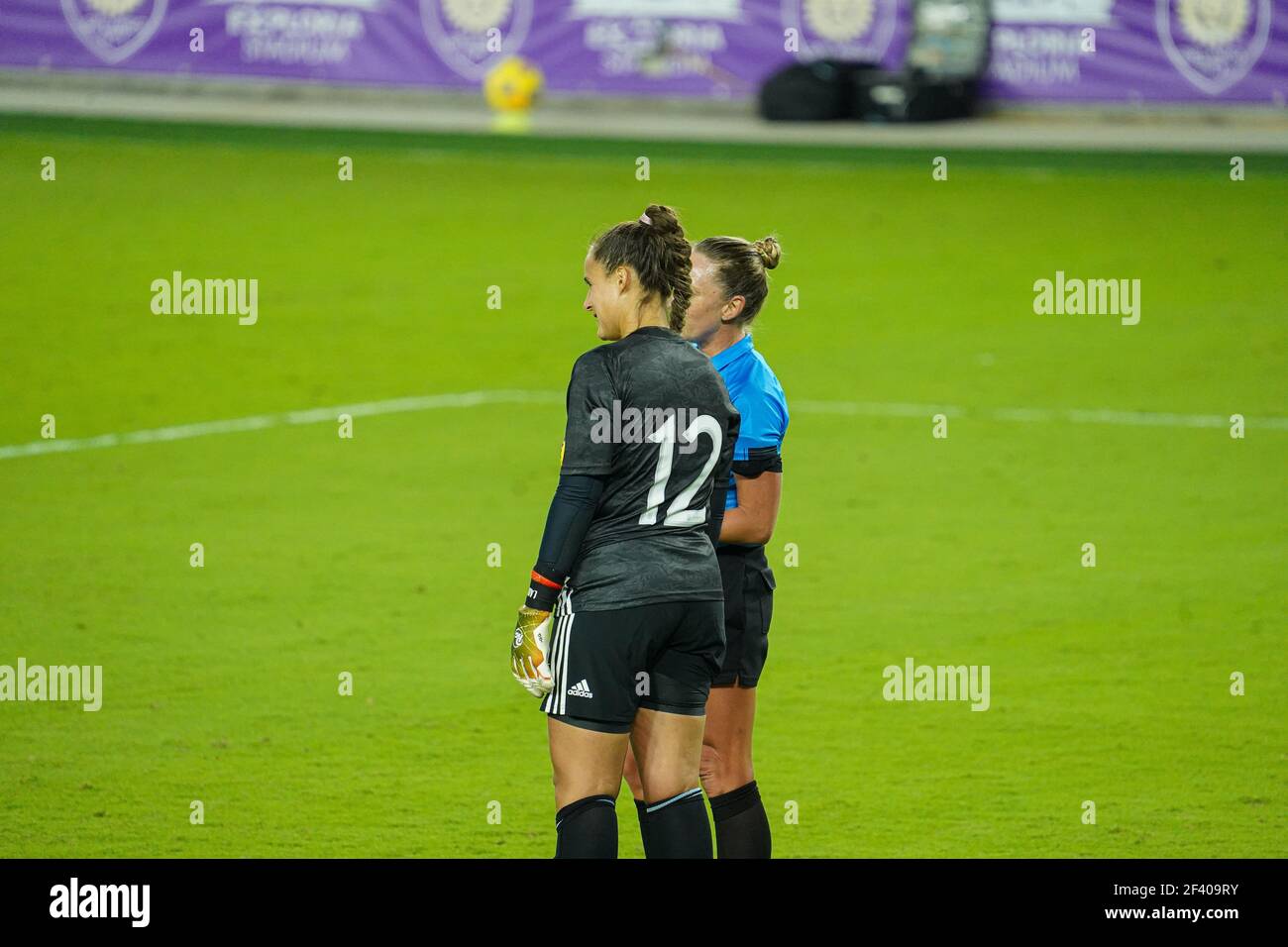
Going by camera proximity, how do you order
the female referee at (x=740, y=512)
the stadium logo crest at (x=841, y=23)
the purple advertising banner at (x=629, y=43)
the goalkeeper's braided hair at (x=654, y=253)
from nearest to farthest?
the goalkeeper's braided hair at (x=654, y=253), the female referee at (x=740, y=512), the purple advertising banner at (x=629, y=43), the stadium logo crest at (x=841, y=23)

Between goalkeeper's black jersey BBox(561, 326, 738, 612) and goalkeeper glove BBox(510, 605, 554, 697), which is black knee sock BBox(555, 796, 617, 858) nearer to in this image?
goalkeeper glove BBox(510, 605, 554, 697)

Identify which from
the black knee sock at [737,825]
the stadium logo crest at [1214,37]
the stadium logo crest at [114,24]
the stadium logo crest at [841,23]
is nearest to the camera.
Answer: the black knee sock at [737,825]

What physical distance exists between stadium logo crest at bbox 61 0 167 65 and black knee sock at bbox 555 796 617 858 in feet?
82.0

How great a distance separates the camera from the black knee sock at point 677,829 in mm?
4891

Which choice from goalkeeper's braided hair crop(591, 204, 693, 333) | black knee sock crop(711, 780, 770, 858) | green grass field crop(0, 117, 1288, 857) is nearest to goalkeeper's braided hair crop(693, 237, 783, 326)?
goalkeeper's braided hair crop(591, 204, 693, 333)

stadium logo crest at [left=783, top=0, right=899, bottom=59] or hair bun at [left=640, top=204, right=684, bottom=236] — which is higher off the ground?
stadium logo crest at [left=783, top=0, right=899, bottom=59]

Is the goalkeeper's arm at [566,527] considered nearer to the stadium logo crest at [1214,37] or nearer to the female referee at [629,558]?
the female referee at [629,558]

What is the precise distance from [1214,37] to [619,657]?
2301cm

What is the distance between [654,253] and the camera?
4844 millimetres

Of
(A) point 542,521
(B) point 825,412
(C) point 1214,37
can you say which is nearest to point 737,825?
(A) point 542,521

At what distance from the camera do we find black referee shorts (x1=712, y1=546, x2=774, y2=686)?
5.44 metres

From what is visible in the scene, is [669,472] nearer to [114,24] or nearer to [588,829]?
[588,829]

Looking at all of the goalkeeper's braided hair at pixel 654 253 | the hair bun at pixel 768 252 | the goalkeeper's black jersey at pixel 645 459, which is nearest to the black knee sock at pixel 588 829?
the goalkeeper's black jersey at pixel 645 459

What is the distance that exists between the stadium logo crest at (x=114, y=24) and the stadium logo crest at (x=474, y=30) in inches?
161
